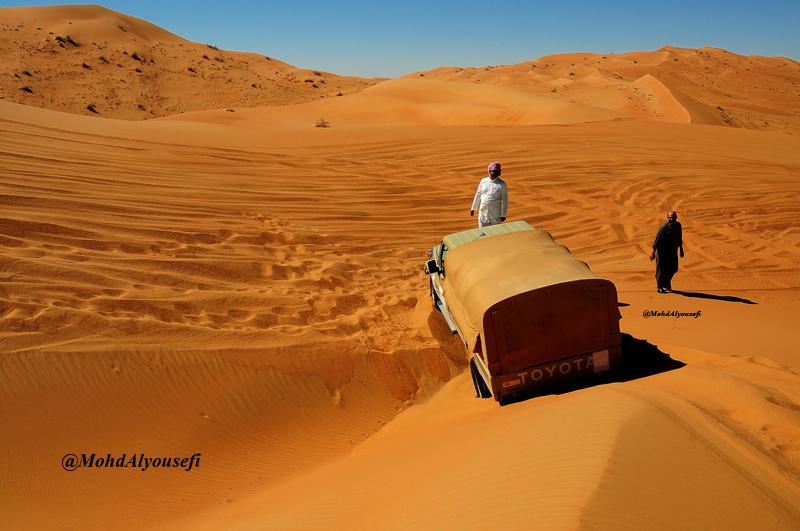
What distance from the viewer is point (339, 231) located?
11.2m

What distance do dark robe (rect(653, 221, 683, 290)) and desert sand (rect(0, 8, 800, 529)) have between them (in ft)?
1.46

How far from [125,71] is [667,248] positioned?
137 ft

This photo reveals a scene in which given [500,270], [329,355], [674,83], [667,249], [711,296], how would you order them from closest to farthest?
[500,270] < [329,355] < [667,249] < [711,296] < [674,83]

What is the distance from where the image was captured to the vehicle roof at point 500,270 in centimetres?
550

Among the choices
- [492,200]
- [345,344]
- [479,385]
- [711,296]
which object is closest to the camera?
[479,385]

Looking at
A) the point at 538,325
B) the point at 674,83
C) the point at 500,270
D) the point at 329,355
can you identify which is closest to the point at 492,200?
the point at 500,270

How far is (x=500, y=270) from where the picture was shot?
5926 mm

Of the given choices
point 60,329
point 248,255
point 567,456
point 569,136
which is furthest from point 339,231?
point 569,136

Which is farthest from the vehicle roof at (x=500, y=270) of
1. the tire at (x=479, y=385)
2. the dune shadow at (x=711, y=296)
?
the dune shadow at (x=711, y=296)

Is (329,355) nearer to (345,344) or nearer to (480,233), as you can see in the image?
(345,344)

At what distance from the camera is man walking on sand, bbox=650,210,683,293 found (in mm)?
8977

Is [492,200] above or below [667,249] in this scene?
above

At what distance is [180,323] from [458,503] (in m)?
4.44

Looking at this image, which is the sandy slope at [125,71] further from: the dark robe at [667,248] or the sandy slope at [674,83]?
the dark robe at [667,248]
